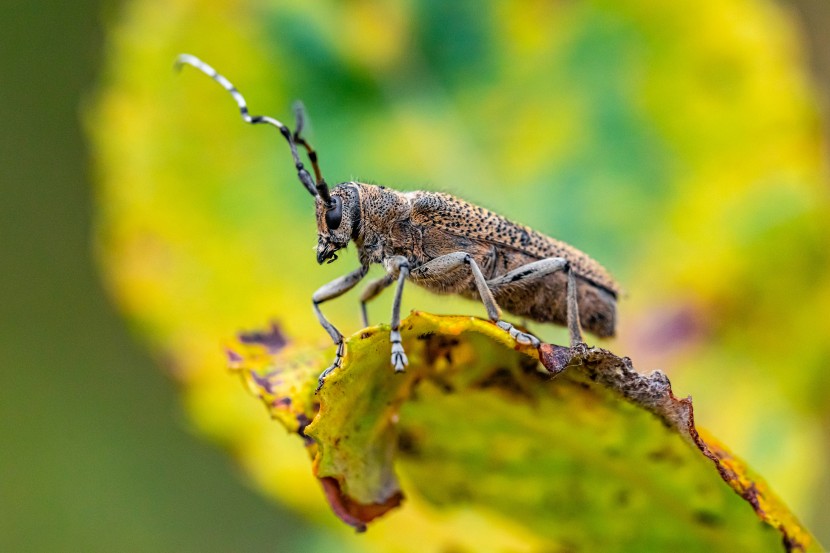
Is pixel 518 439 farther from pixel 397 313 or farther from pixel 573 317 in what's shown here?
pixel 573 317

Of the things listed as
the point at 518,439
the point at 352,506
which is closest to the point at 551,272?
the point at 518,439

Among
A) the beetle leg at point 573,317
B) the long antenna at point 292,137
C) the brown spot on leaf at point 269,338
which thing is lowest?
the brown spot on leaf at point 269,338

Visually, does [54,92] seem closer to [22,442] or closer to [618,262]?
[22,442]

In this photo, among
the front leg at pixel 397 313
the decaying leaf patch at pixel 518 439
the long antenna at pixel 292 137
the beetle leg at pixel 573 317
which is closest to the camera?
the decaying leaf patch at pixel 518 439

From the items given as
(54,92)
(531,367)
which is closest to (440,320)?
(531,367)

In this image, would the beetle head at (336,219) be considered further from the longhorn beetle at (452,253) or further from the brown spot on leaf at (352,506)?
the brown spot on leaf at (352,506)

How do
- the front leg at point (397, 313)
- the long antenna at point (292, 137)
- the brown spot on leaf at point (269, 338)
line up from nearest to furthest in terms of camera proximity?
the front leg at point (397, 313) < the brown spot on leaf at point (269, 338) < the long antenna at point (292, 137)

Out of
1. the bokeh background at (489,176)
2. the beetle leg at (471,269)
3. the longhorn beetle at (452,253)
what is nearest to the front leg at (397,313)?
the longhorn beetle at (452,253)
